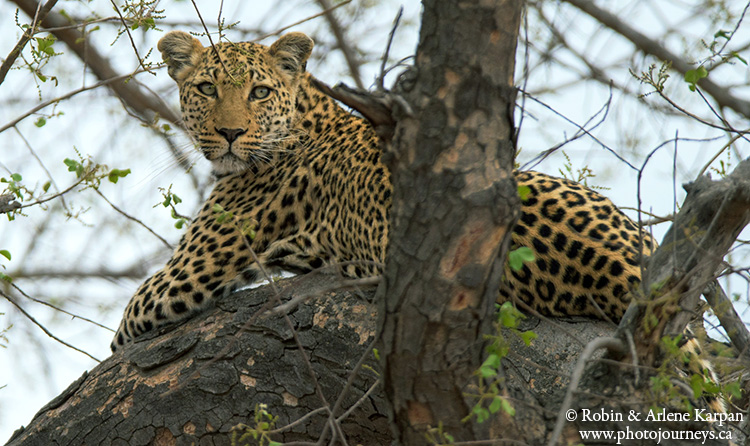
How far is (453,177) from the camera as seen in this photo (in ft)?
9.93

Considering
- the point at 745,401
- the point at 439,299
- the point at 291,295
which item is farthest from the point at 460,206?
the point at 745,401

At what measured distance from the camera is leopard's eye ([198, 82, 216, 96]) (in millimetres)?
6766

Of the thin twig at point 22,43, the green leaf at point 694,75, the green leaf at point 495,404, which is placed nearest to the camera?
the green leaf at point 495,404

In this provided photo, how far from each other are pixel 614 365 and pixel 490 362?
602mm

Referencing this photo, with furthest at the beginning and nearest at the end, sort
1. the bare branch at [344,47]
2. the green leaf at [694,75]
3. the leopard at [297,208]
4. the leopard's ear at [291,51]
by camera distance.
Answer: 1. the bare branch at [344,47]
2. the leopard's ear at [291,51]
3. the leopard at [297,208]
4. the green leaf at [694,75]

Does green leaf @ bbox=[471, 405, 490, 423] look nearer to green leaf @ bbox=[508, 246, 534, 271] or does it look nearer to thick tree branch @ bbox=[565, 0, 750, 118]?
green leaf @ bbox=[508, 246, 534, 271]

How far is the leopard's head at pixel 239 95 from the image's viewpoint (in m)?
6.54

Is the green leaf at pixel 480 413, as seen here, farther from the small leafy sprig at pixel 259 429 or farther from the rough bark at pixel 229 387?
the rough bark at pixel 229 387

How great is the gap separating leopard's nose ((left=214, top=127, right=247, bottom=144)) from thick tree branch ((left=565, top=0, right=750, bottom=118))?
14.5 feet

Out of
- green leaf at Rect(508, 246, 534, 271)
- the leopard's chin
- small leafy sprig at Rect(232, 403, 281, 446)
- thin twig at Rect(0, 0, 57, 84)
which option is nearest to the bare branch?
the leopard's chin

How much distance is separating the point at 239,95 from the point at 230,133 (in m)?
0.32

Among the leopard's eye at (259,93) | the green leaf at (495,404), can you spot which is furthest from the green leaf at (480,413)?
the leopard's eye at (259,93)

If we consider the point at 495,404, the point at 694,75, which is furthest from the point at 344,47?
the point at 495,404

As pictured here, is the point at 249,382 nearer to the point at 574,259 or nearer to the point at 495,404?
the point at 574,259
